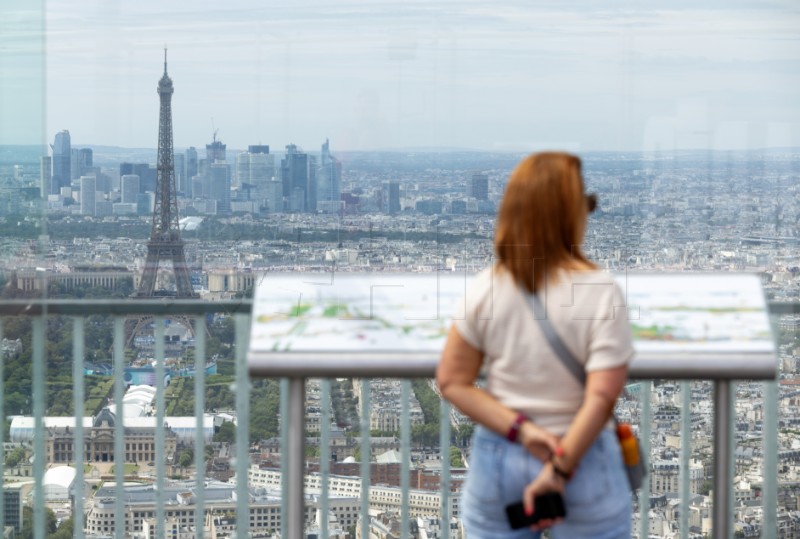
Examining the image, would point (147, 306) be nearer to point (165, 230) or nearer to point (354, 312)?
point (354, 312)

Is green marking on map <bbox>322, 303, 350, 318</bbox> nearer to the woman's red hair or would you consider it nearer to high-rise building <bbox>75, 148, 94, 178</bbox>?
the woman's red hair

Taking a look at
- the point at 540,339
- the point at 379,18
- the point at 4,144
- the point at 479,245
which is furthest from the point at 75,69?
the point at 540,339

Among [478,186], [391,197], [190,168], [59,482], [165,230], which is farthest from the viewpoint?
[190,168]

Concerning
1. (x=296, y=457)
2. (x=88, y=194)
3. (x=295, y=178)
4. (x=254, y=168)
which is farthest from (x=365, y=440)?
Answer: (x=254, y=168)

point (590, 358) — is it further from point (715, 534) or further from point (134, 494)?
point (134, 494)

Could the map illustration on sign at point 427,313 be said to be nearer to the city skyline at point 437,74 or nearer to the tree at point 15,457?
the tree at point 15,457

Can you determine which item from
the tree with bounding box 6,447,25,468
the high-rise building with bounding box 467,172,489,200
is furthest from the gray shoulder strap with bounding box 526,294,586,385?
the high-rise building with bounding box 467,172,489,200

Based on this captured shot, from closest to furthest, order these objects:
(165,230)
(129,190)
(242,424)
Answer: (242,424), (165,230), (129,190)
